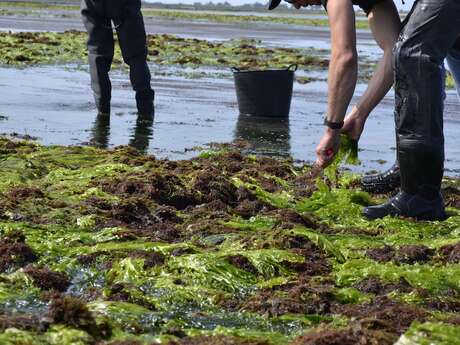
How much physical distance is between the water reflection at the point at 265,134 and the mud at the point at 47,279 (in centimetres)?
459

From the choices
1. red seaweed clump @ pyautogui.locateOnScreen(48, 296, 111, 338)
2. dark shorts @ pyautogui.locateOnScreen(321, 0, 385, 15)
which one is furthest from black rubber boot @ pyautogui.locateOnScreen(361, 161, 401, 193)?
red seaweed clump @ pyautogui.locateOnScreen(48, 296, 111, 338)

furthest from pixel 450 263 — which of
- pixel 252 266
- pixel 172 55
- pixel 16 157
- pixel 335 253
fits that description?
pixel 172 55

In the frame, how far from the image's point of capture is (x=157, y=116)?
36.4ft

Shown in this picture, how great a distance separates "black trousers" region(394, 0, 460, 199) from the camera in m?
5.64

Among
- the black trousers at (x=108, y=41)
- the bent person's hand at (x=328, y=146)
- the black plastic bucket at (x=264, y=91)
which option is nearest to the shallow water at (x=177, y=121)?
the black plastic bucket at (x=264, y=91)

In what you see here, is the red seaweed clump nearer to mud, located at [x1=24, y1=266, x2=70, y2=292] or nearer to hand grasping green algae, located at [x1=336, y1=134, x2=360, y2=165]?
mud, located at [x1=24, y1=266, x2=70, y2=292]

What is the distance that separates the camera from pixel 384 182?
6.76 meters

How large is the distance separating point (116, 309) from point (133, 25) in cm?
725

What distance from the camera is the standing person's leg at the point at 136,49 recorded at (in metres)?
10.8

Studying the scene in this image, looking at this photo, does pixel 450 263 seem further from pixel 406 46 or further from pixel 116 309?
pixel 116 309

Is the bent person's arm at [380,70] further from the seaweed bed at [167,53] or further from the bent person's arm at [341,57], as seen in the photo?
the seaweed bed at [167,53]

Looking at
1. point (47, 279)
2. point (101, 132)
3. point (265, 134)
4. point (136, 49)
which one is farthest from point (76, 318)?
point (136, 49)

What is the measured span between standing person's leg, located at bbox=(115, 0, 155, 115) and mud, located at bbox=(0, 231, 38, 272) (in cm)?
626

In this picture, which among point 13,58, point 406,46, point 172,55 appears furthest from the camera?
point 172,55
